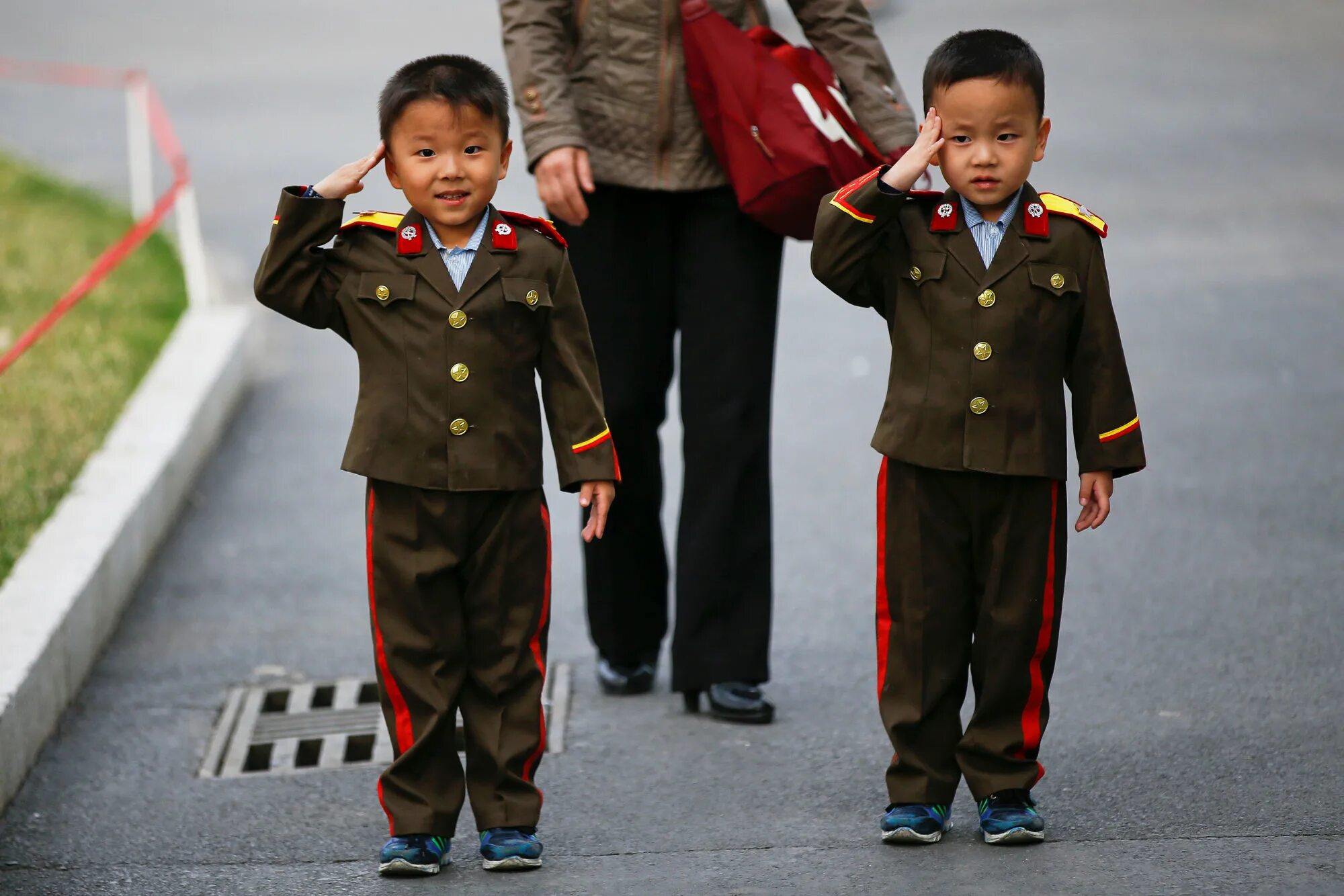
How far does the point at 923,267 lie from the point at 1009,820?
1.08 metres

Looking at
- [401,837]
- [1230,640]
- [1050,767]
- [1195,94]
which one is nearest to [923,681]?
[1050,767]

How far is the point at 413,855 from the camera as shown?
3637mm

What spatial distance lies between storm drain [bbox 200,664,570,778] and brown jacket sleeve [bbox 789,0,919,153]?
1.52 m

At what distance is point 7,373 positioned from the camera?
7.38m

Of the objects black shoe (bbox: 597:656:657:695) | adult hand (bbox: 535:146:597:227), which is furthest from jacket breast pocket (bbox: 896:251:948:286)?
black shoe (bbox: 597:656:657:695)

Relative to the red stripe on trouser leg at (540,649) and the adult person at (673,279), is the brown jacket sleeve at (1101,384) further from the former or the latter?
the red stripe on trouser leg at (540,649)

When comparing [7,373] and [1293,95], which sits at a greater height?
[1293,95]

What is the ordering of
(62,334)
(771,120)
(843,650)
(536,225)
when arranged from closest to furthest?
(536,225), (771,120), (843,650), (62,334)

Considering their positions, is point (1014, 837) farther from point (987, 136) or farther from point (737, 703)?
point (987, 136)

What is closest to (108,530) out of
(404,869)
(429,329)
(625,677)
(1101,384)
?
(625,677)

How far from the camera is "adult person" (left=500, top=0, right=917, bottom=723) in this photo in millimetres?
4277

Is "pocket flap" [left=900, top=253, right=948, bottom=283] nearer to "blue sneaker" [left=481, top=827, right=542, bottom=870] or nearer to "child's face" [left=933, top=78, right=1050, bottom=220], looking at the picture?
"child's face" [left=933, top=78, right=1050, bottom=220]

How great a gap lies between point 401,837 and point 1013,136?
1.75m

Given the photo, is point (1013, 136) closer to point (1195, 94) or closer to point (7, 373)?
point (7, 373)
